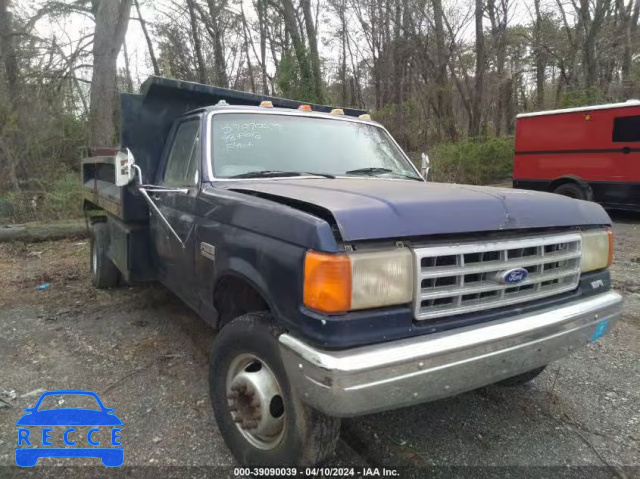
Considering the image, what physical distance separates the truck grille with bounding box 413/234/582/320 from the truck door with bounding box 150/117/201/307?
1648 millimetres

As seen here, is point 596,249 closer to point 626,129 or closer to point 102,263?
point 102,263

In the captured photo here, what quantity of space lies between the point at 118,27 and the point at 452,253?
1470 centimetres

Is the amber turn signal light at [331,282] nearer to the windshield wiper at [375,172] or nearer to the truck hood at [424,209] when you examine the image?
the truck hood at [424,209]

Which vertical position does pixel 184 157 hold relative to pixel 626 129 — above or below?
below

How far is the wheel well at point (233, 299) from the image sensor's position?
2.64m

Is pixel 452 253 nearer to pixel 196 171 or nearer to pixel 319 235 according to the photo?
pixel 319 235

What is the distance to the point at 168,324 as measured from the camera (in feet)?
15.3

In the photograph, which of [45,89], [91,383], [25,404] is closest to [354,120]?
[91,383]

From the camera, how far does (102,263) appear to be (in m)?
5.57

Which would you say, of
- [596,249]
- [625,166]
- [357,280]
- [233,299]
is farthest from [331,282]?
[625,166]

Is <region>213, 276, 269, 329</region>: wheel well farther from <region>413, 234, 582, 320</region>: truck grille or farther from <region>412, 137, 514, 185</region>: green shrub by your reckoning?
<region>412, 137, 514, 185</region>: green shrub

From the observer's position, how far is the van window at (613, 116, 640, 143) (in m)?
9.74

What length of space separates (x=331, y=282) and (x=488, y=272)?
2.72 ft

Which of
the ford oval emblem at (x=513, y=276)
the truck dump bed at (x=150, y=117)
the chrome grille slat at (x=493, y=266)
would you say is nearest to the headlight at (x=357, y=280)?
the chrome grille slat at (x=493, y=266)
